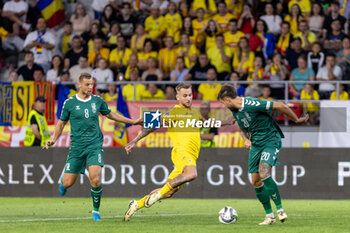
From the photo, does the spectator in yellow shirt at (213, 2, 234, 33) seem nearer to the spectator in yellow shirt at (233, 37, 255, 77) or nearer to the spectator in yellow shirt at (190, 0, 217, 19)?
the spectator in yellow shirt at (190, 0, 217, 19)

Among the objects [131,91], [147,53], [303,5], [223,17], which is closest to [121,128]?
[131,91]

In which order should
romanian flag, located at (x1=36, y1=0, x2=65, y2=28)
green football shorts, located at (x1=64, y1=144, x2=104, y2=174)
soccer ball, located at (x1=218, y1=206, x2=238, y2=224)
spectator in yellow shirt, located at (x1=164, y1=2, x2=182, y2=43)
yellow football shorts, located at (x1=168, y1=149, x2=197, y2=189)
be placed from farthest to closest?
romanian flag, located at (x1=36, y1=0, x2=65, y2=28), spectator in yellow shirt, located at (x1=164, y1=2, x2=182, y2=43), green football shorts, located at (x1=64, y1=144, x2=104, y2=174), yellow football shorts, located at (x1=168, y1=149, x2=197, y2=189), soccer ball, located at (x1=218, y1=206, x2=238, y2=224)

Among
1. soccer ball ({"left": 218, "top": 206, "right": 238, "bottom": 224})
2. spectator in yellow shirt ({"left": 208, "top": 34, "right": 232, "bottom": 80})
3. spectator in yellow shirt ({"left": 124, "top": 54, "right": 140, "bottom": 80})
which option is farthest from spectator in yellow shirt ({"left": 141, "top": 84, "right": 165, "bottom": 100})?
soccer ball ({"left": 218, "top": 206, "right": 238, "bottom": 224})

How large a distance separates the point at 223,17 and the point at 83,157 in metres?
9.72

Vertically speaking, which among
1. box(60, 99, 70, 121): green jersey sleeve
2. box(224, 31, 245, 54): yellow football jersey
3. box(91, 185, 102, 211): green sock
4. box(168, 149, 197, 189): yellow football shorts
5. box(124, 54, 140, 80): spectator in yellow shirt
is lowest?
box(91, 185, 102, 211): green sock

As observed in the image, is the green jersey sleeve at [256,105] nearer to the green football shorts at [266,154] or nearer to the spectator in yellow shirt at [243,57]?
the green football shorts at [266,154]

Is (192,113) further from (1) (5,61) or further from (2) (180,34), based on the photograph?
(1) (5,61)

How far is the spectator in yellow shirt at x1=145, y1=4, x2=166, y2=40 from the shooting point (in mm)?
21469

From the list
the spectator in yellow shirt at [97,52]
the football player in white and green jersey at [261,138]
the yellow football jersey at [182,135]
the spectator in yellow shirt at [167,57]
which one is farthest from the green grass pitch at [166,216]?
the spectator in yellow shirt at [97,52]

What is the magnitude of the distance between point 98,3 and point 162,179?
7147 millimetres

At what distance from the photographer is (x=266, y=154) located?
1102 cm

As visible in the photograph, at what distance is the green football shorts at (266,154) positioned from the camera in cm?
1101

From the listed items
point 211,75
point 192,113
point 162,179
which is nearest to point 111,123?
point 162,179

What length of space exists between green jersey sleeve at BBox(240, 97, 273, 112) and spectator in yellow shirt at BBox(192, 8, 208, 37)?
33.7 feet
